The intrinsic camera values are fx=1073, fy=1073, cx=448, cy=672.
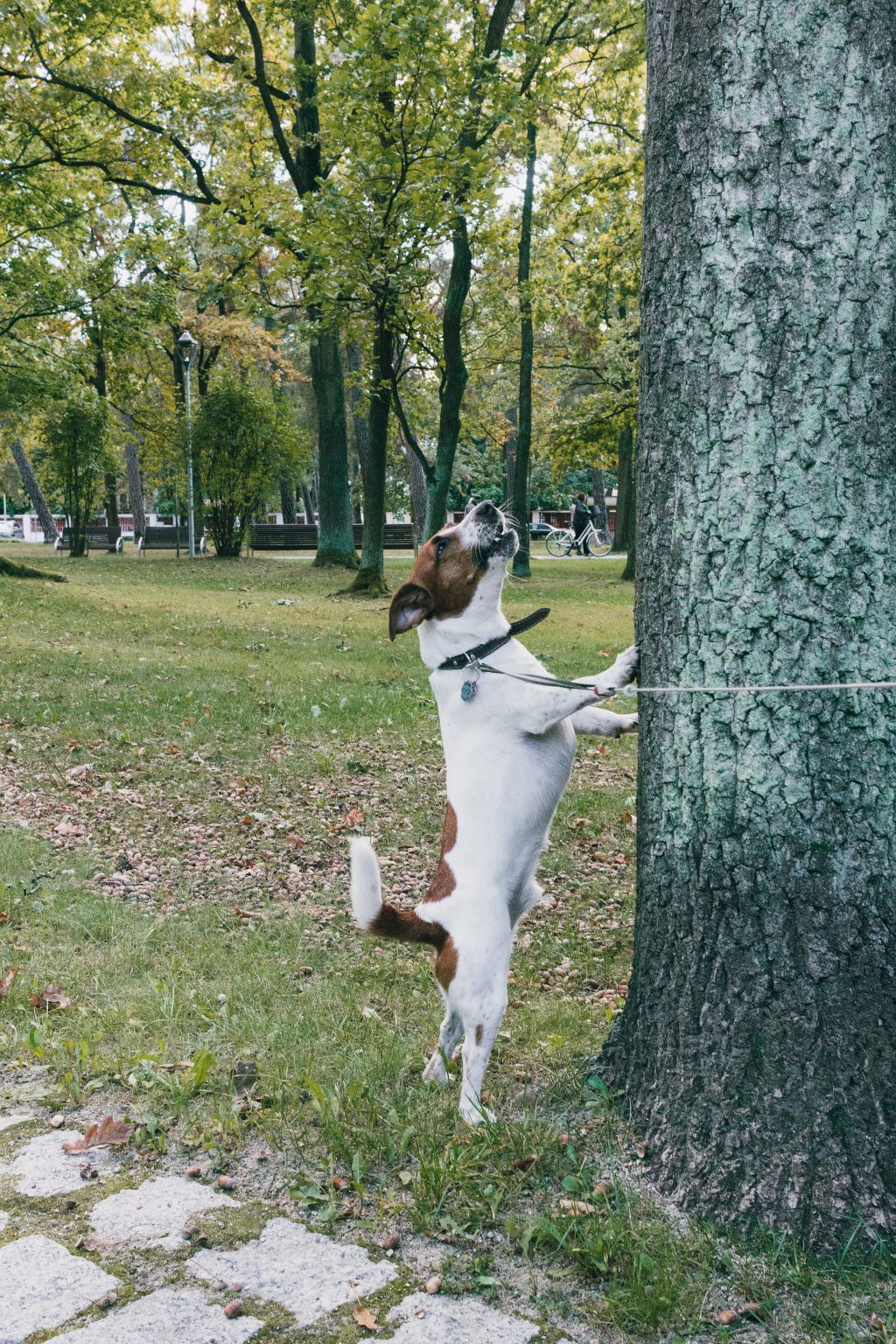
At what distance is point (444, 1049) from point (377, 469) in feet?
62.6

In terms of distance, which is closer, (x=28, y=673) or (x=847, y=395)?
(x=847, y=395)

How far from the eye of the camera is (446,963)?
3293 millimetres

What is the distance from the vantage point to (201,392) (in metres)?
40.2

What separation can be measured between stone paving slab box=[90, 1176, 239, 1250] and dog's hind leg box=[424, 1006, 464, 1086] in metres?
0.81

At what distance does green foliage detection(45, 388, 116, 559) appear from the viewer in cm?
2852

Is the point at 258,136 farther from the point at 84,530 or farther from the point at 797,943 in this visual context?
the point at 797,943

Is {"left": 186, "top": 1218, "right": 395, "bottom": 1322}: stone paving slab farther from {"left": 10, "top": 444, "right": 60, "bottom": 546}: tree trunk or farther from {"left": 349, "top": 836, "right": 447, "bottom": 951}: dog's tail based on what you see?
{"left": 10, "top": 444, "right": 60, "bottom": 546}: tree trunk

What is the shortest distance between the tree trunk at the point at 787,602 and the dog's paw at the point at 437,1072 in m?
0.87

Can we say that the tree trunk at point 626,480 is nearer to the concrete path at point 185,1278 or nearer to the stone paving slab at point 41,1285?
the concrete path at point 185,1278

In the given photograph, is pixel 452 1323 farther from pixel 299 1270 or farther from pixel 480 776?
pixel 480 776

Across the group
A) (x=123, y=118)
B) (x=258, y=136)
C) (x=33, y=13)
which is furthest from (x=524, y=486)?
(x=33, y=13)

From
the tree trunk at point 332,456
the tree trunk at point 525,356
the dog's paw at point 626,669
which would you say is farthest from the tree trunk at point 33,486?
the dog's paw at point 626,669

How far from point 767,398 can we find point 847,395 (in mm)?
190

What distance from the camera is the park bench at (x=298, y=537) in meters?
37.2
